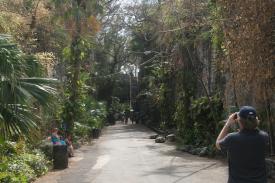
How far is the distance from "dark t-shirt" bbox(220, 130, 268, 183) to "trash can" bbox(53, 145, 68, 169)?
10.9 meters

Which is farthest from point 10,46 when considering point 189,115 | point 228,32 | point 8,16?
point 189,115

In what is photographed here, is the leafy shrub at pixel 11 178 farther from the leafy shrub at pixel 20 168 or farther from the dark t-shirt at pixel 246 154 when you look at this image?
the dark t-shirt at pixel 246 154

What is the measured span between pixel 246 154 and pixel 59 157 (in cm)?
1107

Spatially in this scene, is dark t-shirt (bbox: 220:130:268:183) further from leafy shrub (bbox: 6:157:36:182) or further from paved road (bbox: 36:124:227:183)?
paved road (bbox: 36:124:227:183)

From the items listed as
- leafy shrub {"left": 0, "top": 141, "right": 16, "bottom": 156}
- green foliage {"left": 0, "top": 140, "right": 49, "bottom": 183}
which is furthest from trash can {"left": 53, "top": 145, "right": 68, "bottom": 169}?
leafy shrub {"left": 0, "top": 141, "right": 16, "bottom": 156}

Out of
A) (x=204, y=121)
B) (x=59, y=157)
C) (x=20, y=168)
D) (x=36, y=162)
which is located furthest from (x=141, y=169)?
(x=204, y=121)

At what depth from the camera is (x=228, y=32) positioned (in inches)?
513

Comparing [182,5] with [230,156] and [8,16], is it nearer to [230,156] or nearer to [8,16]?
[8,16]


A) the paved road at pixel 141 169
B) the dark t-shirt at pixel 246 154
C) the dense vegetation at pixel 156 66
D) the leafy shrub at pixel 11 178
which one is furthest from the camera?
the paved road at pixel 141 169

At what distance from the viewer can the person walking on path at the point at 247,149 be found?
4988mm

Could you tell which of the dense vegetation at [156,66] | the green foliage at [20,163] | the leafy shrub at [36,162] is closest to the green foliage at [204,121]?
the dense vegetation at [156,66]

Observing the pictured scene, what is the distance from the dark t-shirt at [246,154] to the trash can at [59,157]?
1091cm

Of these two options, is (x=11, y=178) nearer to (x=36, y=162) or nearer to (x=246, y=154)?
(x=36, y=162)

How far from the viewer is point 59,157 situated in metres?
15.5
